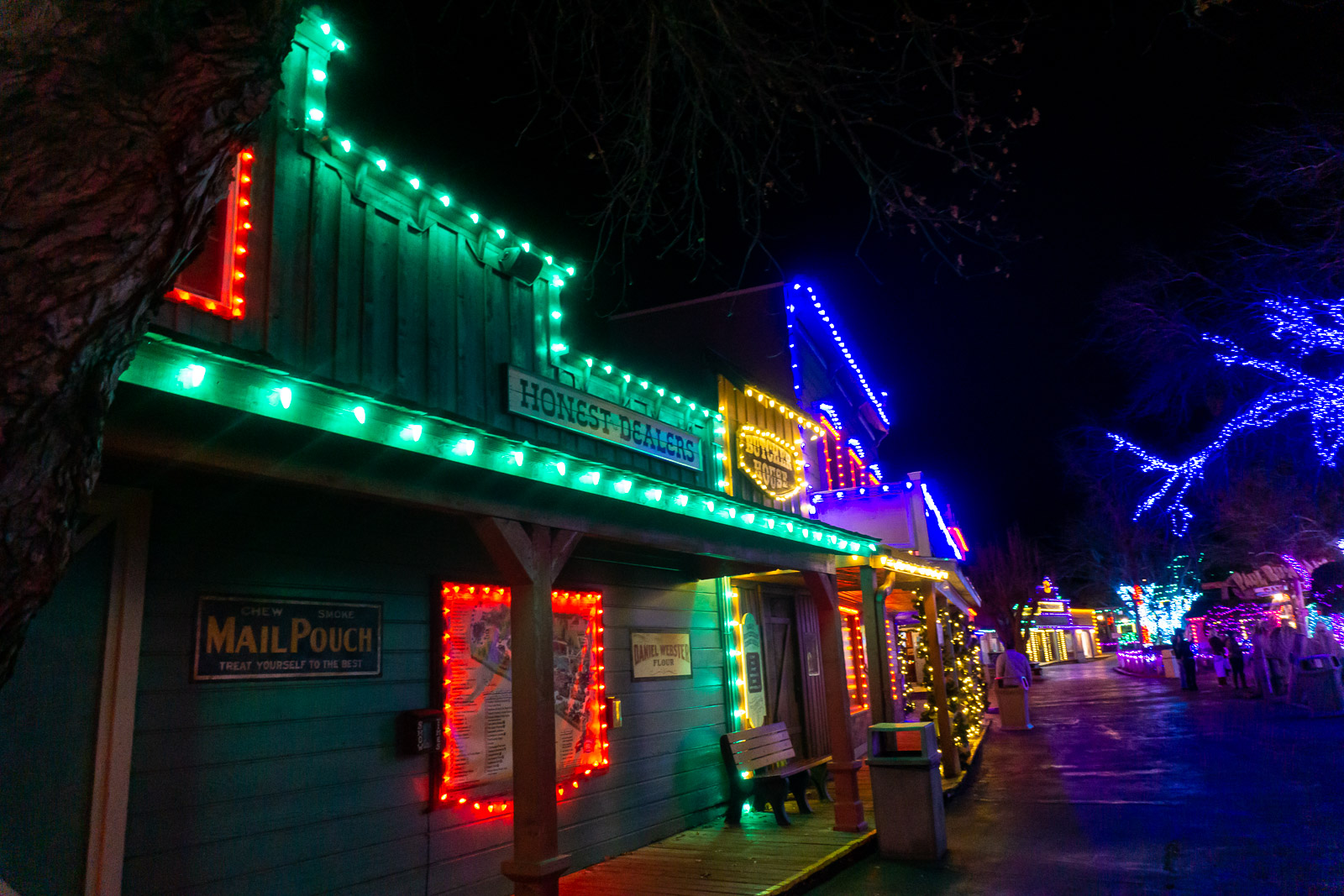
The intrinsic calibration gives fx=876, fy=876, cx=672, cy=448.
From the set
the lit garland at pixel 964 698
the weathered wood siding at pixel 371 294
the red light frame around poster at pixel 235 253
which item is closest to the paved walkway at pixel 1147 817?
the lit garland at pixel 964 698

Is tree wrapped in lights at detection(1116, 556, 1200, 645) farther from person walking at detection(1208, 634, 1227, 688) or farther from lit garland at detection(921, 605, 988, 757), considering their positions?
lit garland at detection(921, 605, 988, 757)

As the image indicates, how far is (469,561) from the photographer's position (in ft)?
22.1

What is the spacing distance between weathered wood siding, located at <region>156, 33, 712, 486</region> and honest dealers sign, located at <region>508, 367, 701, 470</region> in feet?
0.32

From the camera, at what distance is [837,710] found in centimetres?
862

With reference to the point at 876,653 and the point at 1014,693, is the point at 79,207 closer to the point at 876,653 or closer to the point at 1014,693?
the point at 876,653

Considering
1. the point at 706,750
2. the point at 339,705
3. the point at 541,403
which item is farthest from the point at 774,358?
the point at 339,705

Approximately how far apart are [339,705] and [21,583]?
3862mm

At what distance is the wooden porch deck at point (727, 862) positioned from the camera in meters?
6.57

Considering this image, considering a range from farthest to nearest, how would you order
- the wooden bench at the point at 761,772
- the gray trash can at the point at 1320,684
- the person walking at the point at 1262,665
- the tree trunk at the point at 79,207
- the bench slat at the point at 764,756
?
the person walking at the point at 1262,665, the gray trash can at the point at 1320,684, the bench slat at the point at 764,756, the wooden bench at the point at 761,772, the tree trunk at the point at 79,207

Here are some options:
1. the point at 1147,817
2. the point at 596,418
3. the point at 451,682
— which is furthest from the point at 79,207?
the point at 1147,817

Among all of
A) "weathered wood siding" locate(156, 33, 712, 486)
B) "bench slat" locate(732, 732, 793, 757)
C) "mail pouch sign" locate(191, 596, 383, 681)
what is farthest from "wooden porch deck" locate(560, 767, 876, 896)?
"weathered wood siding" locate(156, 33, 712, 486)

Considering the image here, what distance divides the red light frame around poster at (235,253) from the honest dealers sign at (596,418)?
6.96 feet

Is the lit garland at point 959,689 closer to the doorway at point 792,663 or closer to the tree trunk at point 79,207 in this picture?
the doorway at point 792,663

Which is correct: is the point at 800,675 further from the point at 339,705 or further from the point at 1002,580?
the point at 1002,580
